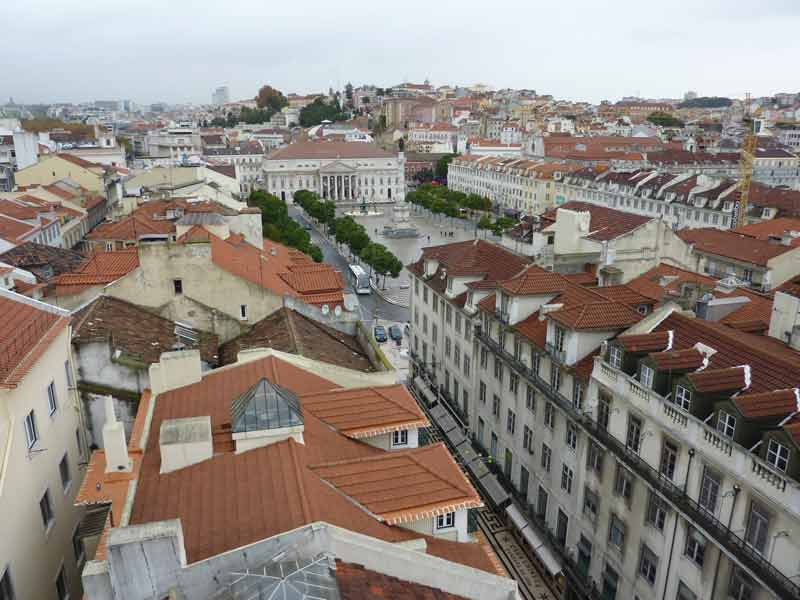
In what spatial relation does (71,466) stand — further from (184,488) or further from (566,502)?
(566,502)

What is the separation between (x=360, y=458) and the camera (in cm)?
1841

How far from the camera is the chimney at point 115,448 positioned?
59.0 feet

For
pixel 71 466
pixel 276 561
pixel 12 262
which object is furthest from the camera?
pixel 12 262

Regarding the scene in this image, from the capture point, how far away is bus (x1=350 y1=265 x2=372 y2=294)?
84188 mm

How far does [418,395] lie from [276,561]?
38634 millimetres

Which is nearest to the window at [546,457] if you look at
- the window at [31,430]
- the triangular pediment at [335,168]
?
the window at [31,430]

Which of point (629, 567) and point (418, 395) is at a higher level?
point (629, 567)

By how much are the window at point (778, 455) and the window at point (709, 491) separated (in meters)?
2.61

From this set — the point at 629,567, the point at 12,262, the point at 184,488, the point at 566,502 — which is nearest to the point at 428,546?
the point at 184,488

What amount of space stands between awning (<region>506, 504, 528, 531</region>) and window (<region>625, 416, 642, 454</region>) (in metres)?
10.1

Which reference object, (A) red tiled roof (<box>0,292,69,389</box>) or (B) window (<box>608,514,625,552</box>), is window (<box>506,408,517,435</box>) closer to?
(B) window (<box>608,514,625,552</box>)

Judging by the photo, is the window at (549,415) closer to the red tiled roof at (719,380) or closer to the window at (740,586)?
the red tiled roof at (719,380)

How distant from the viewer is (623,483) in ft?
86.9

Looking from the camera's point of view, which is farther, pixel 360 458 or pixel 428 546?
pixel 360 458
